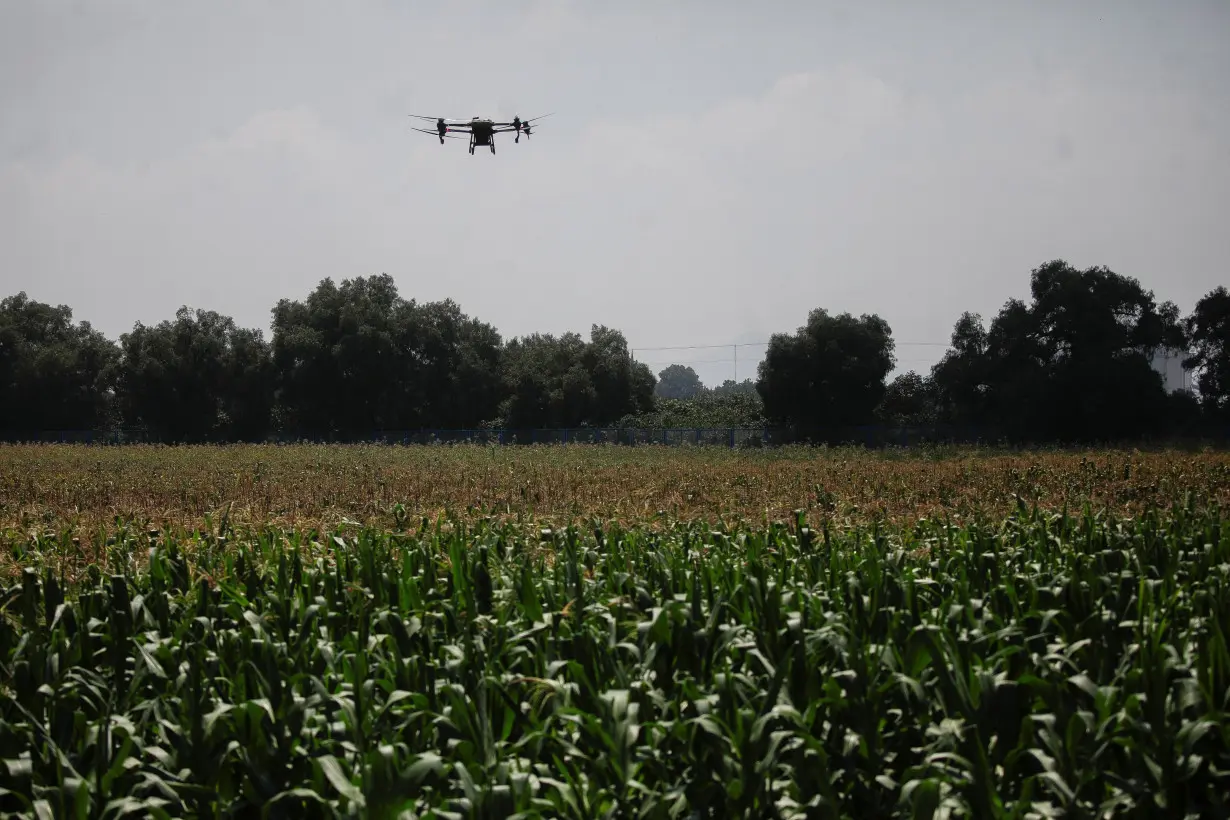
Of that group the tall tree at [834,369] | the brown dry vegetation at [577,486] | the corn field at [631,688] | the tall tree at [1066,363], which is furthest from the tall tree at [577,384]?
the corn field at [631,688]

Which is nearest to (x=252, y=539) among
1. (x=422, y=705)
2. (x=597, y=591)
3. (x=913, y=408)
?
(x=597, y=591)

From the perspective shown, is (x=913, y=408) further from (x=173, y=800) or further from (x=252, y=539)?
(x=173, y=800)

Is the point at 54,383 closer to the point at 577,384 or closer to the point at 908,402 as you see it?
the point at 577,384

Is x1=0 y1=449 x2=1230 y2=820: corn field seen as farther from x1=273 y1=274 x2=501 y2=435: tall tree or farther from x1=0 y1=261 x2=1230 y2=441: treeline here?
x1=273 y1=274 x2=501 y2=435: tall tree

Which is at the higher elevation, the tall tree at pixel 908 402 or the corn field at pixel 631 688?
the tall tree at pixel 908 402

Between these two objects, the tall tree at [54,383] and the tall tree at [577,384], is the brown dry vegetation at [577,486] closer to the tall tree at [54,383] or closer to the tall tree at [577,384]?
the tall tree at [577,384]

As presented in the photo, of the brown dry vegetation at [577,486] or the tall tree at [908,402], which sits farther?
the tall tree at [908,402]

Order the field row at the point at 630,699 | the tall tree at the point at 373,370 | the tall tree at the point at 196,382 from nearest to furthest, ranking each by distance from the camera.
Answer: the field row at the point at 630,699 → the tall tree at the point at 373,370 → the tall tree at the point at 196,382

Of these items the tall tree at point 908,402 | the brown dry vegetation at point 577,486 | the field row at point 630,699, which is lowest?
the field row at point 630,699
